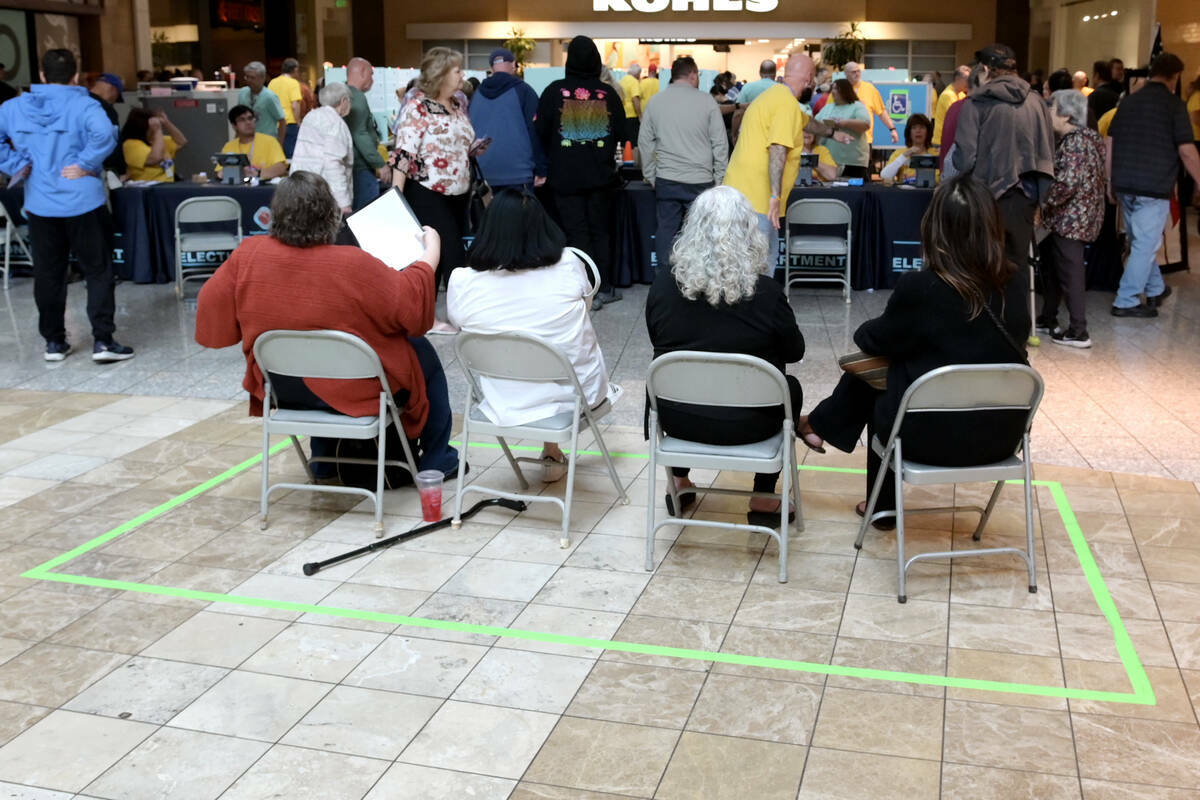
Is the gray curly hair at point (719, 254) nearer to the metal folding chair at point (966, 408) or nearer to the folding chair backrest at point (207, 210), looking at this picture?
the metal folding chair at point (966, 408)

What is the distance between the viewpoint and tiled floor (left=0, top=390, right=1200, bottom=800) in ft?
8.61

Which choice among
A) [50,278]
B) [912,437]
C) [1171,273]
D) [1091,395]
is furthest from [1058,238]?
[50,278]

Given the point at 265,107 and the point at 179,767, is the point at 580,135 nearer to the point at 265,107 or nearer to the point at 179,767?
the point at 265,107

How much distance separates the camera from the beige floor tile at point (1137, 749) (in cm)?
259

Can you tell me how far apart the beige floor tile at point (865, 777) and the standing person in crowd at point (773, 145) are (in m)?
4.32

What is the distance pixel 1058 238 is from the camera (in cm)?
670

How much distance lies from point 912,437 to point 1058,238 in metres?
3.77

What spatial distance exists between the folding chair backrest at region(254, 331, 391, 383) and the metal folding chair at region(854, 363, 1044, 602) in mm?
1640

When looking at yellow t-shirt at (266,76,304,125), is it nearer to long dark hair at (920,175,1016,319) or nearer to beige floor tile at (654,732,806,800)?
long dark hair at (920,175,1016,319)

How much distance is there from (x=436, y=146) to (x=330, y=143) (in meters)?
0.92

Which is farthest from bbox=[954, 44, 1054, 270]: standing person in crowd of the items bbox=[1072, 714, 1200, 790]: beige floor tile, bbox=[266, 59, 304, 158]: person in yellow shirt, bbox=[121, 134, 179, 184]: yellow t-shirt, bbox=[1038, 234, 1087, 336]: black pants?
bbox=[266, 59, 304, 158]: person in yellow shirt

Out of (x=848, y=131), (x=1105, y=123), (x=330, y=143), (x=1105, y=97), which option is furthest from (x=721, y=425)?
(x=1105, y=97)

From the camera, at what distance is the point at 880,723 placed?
2.80m

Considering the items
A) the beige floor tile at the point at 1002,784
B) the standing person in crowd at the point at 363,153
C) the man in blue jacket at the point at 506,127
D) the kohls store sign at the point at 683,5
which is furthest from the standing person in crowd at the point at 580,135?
the kohls store sign at the point at 683,5
